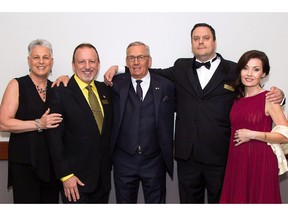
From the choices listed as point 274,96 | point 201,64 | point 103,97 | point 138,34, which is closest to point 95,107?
point 103,97

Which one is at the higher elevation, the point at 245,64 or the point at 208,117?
the point at 245,64

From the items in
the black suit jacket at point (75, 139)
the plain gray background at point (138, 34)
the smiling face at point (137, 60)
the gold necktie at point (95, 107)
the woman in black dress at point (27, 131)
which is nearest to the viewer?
the black suit jacket at point (75, 139)

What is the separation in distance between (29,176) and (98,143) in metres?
0.68

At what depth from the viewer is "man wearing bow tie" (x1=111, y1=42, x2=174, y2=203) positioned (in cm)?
277

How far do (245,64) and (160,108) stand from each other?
2.48 ft

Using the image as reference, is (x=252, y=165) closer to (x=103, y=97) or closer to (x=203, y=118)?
(x=203, y=118)

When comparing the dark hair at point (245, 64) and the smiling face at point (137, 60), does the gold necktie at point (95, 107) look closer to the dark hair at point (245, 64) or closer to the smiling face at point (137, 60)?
the smiling face at point (137, 60)

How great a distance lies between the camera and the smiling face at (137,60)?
2.81 meters

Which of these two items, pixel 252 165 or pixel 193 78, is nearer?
pixel 252 165

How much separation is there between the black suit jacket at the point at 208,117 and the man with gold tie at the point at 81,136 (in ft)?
2.15

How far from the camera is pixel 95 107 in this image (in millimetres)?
2611

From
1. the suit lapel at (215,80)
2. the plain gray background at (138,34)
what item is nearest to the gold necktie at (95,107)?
the suit lapel at (215,80)

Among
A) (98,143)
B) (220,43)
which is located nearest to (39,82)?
(98,143)

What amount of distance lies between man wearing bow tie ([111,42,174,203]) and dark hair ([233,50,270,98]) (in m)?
0.55
